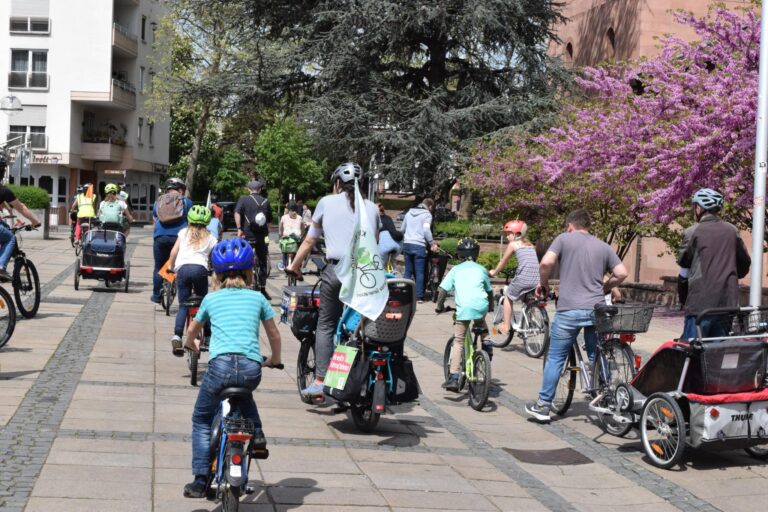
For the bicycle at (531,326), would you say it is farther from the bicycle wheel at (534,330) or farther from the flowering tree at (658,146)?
the flowering tree at (658,146)

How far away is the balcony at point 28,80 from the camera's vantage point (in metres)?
55.2

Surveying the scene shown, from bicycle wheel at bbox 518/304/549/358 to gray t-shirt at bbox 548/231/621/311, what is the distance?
4.17 metres

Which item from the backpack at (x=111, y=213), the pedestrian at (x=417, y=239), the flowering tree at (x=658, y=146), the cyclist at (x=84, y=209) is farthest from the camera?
the cyclist at (x=84, y=209)

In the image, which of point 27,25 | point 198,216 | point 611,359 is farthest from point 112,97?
point 611,359

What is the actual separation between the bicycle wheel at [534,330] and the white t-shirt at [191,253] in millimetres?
4474

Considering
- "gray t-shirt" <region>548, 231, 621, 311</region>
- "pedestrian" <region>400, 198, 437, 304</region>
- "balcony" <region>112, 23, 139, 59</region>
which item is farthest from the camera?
"balcony" <region>112, 23, 139, 59</region>

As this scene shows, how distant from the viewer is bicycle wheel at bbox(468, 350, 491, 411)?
966 centimetres

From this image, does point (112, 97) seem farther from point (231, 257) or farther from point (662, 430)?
point (231, 257)

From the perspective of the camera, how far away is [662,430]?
778 centimetres

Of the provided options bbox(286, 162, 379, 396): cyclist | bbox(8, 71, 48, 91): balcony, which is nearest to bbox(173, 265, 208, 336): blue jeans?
bbox(286, 162, 379, 396): cyclist

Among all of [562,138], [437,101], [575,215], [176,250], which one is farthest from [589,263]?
[437,101]

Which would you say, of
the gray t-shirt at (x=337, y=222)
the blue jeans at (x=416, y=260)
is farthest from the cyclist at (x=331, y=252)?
the blue jeans at (x=416, y=260)

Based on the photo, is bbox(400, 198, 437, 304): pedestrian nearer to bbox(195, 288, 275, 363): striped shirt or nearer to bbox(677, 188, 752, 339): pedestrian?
bbox(677, 188, 752, 339): pedestrian

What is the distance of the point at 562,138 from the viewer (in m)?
24.5
